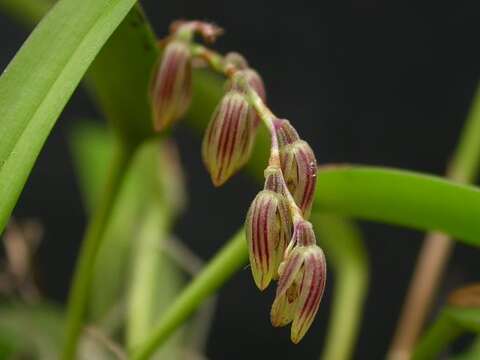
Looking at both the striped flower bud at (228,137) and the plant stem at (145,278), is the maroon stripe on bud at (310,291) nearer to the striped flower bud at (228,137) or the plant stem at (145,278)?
the striped flower bud at (228,137)

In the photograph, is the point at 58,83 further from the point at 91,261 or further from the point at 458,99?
the point at 458,99

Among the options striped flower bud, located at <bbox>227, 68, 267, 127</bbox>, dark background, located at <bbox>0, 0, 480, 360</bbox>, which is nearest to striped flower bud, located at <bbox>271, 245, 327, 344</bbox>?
striped flower bud, located at <bbox>227, 68, 267, 127</bbox>

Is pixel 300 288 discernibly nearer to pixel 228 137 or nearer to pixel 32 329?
pixel 228 137

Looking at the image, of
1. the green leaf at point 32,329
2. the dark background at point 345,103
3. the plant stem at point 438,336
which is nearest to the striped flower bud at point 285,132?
the plant stem at point 438,336

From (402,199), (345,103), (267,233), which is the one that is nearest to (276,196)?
(267,233)

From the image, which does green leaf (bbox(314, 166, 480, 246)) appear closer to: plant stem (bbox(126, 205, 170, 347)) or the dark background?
plant stem (bbox(126, 205, 170, 347))
